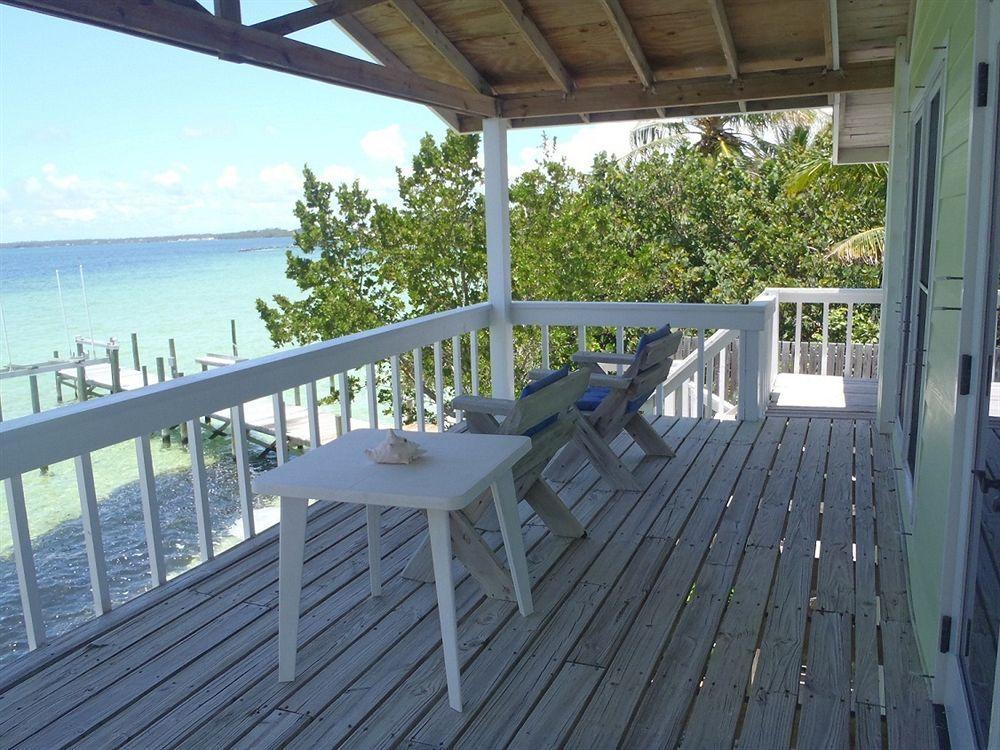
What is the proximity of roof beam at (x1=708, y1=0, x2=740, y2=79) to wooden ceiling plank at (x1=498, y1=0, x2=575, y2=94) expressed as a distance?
38.0 inches

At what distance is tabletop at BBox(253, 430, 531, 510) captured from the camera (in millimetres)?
2227

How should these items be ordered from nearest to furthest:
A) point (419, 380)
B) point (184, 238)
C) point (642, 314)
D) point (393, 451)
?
point (393, 451) < point (419, 380) < point (642, 314) < point (184, 238)

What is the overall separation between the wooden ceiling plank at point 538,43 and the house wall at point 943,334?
229 centimetres

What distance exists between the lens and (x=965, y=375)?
6.54ft

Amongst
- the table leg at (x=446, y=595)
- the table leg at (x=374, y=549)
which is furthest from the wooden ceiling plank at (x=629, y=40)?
the table leg at (x=446, y=595)

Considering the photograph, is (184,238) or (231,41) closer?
(231,41)

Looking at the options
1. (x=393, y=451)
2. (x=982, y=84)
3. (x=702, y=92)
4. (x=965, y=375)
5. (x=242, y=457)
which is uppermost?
(x=702, y=92)

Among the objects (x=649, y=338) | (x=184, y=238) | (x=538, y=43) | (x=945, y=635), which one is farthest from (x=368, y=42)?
(x=184, y=238)

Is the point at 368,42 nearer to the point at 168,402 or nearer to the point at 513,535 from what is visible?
the point at 168,402

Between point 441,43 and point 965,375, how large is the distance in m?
3.90

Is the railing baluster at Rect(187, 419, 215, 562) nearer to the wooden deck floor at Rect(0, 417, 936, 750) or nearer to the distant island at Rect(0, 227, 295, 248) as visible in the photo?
the wooden deck floor at Rect(0, 417, 936, 750)

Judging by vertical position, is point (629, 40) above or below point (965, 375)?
above

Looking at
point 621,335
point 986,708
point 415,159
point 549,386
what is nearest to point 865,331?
point 415,159

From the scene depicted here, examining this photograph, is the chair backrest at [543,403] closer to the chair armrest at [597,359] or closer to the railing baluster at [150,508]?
the chair armrest at [597,359]
